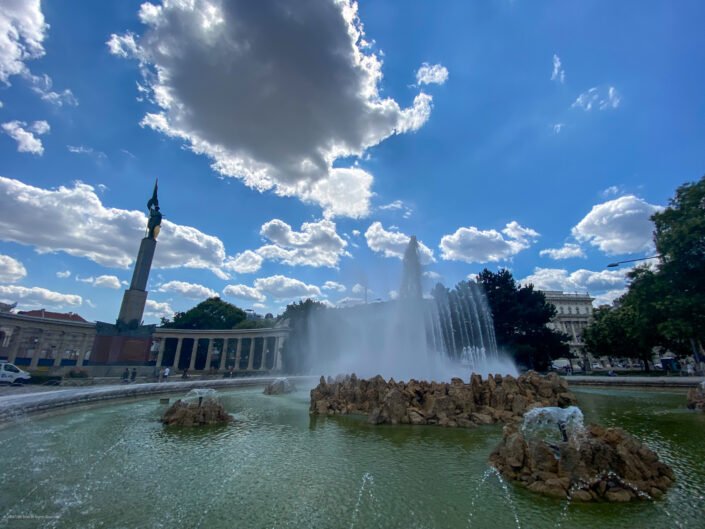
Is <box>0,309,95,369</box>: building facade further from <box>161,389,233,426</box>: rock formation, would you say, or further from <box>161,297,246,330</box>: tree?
<box>161,389,233,426</box>: rock formation

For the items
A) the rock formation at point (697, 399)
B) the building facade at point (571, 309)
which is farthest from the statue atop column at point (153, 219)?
the building facade at point (571, 309)

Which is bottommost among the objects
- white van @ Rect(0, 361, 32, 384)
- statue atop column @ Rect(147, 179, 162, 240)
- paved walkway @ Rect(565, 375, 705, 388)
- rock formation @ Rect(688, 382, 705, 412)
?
rock formation @ Rect(688, 382, 705, 412)

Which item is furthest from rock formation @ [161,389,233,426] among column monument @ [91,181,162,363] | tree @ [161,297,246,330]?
tree @ [161,297,246,330]

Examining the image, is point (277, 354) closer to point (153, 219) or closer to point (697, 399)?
point (153, 219)

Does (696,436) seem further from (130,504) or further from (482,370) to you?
(482,370)

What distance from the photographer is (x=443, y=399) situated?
1777cm

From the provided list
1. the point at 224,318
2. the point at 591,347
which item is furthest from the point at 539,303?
the point at 224,318

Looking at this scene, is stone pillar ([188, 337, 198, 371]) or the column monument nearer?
→ the column monument

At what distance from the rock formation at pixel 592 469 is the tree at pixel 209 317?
3915 inches

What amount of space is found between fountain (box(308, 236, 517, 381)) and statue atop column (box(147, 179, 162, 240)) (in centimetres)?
3441

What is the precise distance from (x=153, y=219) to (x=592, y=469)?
239ft

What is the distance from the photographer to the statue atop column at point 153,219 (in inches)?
2547

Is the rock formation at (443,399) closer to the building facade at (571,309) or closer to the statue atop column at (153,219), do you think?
the statue atop column at (153,219)

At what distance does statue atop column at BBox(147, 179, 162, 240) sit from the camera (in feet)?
212
